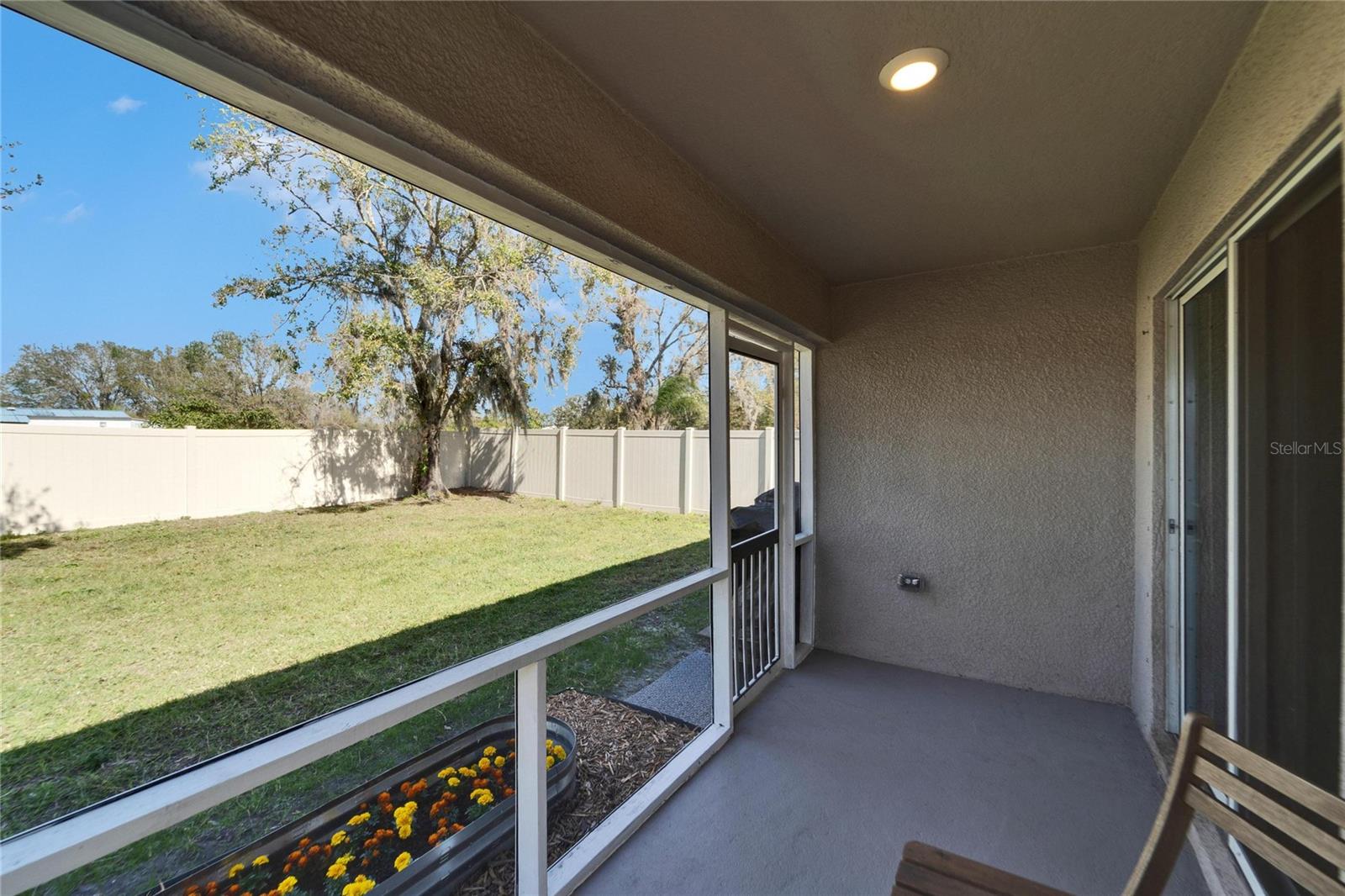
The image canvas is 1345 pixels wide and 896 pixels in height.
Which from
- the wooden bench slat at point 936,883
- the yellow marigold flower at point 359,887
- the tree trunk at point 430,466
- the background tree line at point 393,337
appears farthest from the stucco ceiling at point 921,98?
the tree trunk at point 430,466

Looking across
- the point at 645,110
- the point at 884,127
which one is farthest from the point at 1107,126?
the point at 645,110

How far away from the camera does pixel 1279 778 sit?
0.87 m

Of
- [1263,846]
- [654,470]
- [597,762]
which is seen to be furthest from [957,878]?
[654,470]

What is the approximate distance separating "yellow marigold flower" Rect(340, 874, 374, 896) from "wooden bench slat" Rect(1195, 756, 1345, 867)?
2165 mm

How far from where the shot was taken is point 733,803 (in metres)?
2.05

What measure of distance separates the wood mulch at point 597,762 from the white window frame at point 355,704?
11 cm

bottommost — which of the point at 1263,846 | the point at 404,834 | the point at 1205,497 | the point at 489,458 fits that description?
the point at 404,834

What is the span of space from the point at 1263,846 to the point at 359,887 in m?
2.24

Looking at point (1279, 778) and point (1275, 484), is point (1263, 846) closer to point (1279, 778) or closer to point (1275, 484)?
point (1279, 778)

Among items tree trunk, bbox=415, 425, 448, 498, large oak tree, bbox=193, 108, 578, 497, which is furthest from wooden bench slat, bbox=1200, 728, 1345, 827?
tree trunk, bbox=415, 425, 448, 498

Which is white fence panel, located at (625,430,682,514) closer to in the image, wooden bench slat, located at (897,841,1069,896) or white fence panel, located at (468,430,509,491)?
white fence panel, located at (468,430,509,491)

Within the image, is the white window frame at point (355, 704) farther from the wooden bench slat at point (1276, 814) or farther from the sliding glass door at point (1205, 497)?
the sliding glass door at point (1205, 497)

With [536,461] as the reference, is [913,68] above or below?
above

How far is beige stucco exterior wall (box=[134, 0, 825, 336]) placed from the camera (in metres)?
0.90
